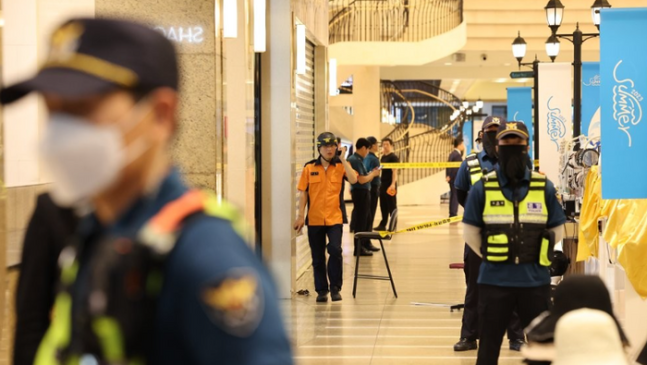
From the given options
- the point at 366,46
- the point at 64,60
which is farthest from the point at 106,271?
the point at 366,46

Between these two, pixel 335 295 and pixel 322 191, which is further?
pixel 335 295

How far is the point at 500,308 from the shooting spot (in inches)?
217

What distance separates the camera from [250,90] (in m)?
9.25

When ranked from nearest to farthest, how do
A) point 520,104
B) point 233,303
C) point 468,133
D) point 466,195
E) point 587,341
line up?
point 233,303
point 587,341
point 466,195
point 520,104
point 468,133

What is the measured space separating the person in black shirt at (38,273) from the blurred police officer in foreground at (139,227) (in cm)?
66

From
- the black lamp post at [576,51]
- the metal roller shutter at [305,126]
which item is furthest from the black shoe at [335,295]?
the black lamp post at [576,51]

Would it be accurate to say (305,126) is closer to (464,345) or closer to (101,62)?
(464,345)

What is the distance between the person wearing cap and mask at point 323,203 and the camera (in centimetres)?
1041

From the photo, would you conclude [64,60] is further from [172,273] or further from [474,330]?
[474,330]

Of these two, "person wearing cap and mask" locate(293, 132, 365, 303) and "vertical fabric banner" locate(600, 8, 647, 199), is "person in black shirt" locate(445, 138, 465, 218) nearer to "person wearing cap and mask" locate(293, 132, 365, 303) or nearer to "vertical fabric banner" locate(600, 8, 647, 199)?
"person wearing cap and mask" locate(293, 132, 365, 303)

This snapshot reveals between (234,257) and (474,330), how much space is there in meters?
6.95

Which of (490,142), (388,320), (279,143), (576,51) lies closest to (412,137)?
(576,51)

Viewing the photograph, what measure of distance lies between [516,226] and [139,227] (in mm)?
4412

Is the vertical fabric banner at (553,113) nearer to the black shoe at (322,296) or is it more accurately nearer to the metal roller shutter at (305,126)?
the metal roller shutter at (305,126)
